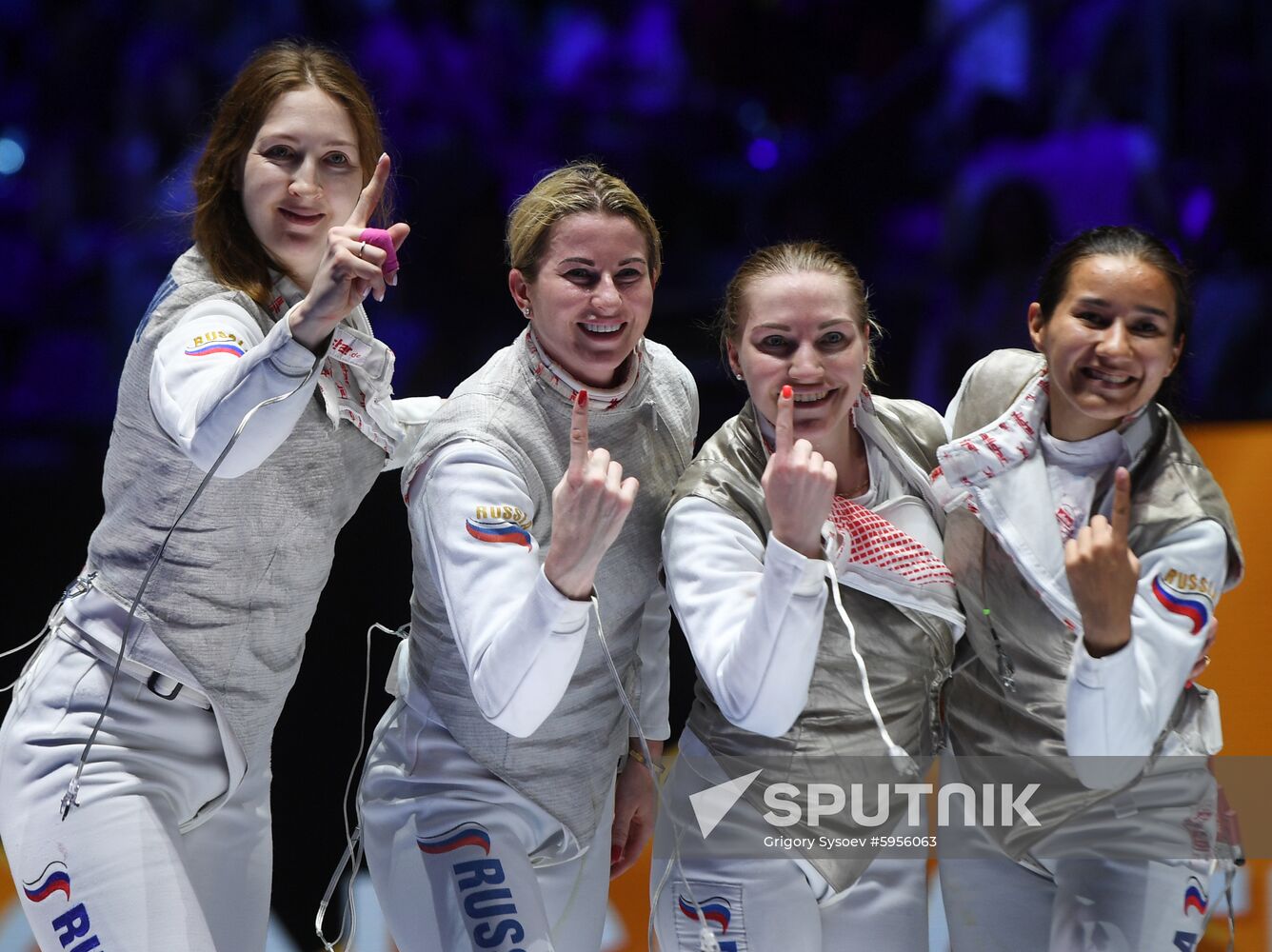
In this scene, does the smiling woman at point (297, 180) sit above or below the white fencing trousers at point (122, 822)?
above

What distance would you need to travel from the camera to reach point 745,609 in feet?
6.45

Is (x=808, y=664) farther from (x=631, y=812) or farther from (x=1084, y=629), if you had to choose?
(x=631, y=812)

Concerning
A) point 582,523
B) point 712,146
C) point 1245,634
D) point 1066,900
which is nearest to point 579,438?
point 582,523

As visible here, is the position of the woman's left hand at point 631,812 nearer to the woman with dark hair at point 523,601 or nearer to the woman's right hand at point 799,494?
the woman with dark hair at point 523,601

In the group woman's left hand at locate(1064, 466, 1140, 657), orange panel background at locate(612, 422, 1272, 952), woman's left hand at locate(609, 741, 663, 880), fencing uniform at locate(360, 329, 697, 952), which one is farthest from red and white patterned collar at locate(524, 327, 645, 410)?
orange panel background at locate(612, 422, 1272, 952)

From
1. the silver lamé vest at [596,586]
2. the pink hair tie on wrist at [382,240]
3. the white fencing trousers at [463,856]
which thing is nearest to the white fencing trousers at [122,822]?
the white fencing trousers at [463,856]

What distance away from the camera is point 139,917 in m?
1.93

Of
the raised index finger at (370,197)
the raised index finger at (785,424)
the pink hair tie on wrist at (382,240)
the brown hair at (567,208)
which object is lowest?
the raised index finger at (785,424)

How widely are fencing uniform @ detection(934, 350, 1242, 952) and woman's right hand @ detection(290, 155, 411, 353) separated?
0.88 meters

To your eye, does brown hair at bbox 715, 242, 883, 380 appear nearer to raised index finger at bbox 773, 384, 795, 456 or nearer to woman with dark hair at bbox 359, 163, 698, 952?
woman with dark hair at bbox 359, 163, 698, 952

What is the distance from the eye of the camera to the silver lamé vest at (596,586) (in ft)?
7.04

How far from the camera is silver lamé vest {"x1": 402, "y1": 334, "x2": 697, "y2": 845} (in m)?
2.15

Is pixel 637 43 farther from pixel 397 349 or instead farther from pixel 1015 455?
pixel 1015 455

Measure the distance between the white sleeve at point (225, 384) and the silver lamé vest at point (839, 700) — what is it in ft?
1.96
